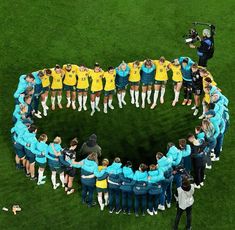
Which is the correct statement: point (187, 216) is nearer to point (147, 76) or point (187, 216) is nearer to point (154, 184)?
point (154, 184)

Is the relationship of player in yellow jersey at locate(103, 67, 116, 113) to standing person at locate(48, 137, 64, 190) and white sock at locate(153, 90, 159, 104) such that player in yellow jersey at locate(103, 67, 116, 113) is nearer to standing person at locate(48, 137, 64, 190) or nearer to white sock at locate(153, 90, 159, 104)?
white sock at locate(153, 90, 159, 104)

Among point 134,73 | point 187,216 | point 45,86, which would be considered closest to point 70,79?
point 45,86

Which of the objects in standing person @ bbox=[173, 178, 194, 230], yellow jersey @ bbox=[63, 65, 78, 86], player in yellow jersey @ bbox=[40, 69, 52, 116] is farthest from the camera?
yellow jersey @ bbox=[63, 65, 78, 86]

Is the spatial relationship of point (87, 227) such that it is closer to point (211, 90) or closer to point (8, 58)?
point (211, 90)

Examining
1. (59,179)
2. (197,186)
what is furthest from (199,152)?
(59,179)

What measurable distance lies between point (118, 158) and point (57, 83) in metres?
4.70

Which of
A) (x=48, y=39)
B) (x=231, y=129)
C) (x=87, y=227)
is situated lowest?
(x=87, y=227)

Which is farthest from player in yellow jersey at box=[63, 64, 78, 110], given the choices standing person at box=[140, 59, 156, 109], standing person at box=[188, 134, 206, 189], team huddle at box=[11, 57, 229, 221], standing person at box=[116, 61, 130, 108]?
standing person at box=[188, 134, 206, 189]

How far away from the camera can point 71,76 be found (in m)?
20.0

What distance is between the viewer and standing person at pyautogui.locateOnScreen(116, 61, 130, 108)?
1992 centimetres

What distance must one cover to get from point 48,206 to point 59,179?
1088mm

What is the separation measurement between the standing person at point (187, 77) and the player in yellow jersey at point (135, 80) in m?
1.40

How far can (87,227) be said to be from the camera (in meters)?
16.9

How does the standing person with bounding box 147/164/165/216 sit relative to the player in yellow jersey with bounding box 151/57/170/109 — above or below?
below
